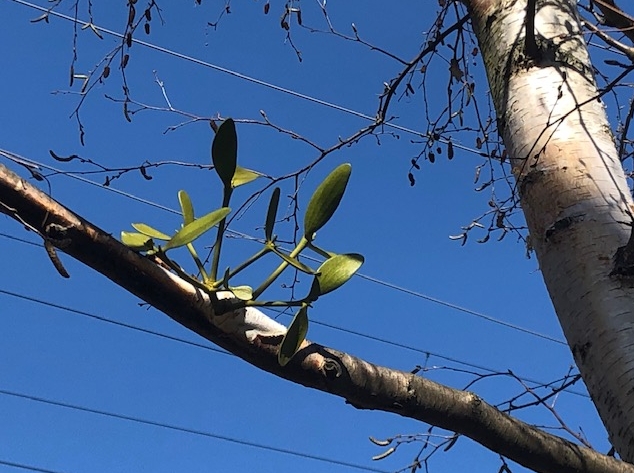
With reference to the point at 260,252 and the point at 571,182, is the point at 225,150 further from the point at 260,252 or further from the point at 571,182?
the point at 571,182

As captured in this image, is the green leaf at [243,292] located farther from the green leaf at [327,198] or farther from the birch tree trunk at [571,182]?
the birch tree trunk at [571,182]

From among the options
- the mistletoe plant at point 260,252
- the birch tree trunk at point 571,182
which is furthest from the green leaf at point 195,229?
the birch tree trunk at point 571,182

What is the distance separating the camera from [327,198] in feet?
1.66

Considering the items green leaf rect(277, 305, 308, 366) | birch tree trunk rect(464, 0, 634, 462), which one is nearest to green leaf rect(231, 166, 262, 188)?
green leaf rect(277, 305, 308, 366)

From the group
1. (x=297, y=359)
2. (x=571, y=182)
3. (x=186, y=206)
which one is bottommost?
(x=297, y=359)

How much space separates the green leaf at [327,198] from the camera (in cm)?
51

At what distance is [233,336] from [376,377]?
0.12 meters

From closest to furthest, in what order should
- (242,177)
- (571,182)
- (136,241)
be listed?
1. (136,241)
2. (242,177)
3. (571,182)

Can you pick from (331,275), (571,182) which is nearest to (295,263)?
(331,275)

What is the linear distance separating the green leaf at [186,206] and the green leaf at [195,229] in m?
0.05

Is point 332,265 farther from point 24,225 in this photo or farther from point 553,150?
point 553,150

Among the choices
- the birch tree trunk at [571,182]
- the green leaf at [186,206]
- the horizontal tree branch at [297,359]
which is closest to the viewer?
the horizontal tree branch at [297,359]

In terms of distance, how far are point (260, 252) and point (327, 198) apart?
6 centimetres

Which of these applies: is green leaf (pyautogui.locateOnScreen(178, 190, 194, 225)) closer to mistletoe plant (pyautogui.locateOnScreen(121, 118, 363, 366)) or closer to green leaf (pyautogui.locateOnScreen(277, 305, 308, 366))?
mistletoe plant (pyautogui.locateOnScreen(121, 118, 363, 366))
